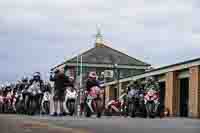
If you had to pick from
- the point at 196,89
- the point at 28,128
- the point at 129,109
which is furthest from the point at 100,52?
the point at 28,128

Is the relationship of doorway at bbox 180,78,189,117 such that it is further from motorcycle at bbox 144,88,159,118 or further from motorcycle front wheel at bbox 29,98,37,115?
motorcycle front wheel at bbox 29,98,37,115

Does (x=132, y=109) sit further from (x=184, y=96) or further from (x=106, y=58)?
(x=106, y=58)

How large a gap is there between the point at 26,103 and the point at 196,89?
2470 cm

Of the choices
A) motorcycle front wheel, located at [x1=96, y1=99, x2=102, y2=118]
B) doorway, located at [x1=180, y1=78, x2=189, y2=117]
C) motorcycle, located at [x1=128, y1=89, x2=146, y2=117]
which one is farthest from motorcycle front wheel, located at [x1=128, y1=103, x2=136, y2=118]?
doorway, located at [x1=180, y1=78, x2=189, y2=117]

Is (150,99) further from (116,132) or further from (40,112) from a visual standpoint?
(116,132)

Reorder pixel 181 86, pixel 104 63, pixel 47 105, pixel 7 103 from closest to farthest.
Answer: pixel 47 105 < pixel 7 103 < pixel 181 86 < pixel 104 63

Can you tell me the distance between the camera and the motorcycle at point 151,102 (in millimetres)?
21109

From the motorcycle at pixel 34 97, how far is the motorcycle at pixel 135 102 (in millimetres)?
3726

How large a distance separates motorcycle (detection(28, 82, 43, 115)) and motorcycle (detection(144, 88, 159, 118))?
4117 millimetres

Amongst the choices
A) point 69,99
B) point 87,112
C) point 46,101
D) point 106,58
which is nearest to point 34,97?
point 46,101

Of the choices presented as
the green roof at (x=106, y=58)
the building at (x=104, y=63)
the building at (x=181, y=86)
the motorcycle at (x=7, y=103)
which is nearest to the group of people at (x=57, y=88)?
the motorcycle at (x=7, y=103)

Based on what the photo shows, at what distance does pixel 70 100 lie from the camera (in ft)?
62.7

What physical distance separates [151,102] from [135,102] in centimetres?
153

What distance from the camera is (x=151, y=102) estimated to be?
70.4 feet
